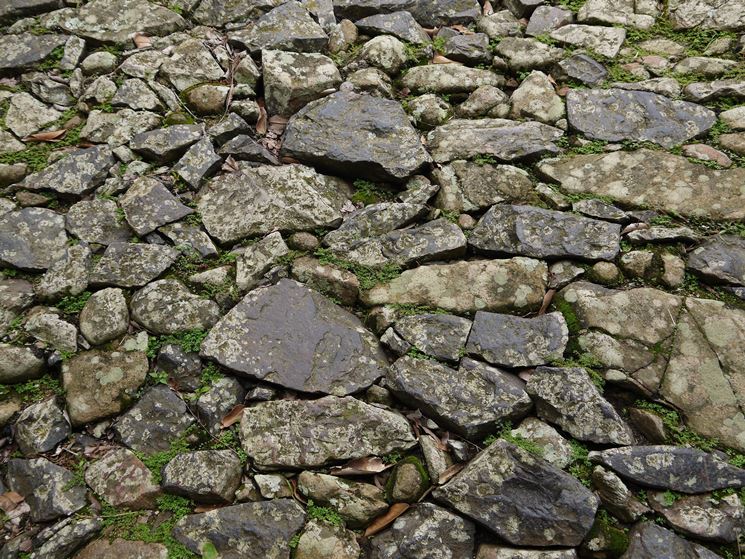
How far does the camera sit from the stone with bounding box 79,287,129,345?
161 inches

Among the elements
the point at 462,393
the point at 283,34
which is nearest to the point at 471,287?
the point at 462,393

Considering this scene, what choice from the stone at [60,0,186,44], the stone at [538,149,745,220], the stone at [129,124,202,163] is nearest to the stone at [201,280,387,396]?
the stone at [129,124,202,163]

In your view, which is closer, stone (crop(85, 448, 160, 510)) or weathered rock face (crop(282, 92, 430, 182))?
stone (crop(85, 448, 160, 510))

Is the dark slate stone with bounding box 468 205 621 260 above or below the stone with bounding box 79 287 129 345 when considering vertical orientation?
above

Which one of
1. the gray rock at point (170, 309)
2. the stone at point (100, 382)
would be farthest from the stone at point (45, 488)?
the gray rock at point (170, 309)

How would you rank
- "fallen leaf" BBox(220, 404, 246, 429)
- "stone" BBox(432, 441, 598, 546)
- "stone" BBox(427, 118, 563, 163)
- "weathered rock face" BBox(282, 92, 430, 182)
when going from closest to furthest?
"stone" BBox(432, 441, 598, 546), "fallen leaf" BBox(220, 404, 246, 429), "weathered rock face" BBox(282, 92, 430, 182), "stone" BBox(427, 118, 563, 163)

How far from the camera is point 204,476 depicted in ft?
11.4

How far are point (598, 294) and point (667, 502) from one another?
1.55m

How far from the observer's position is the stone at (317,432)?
356 centimetres

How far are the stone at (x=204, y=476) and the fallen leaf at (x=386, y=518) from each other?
Result: 94 centimetres

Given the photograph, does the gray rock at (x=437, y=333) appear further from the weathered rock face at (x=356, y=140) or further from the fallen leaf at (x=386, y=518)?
the weathered rock face at (x=356, y=140)

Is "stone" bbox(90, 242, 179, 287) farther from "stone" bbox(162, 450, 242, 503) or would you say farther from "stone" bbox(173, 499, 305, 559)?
"stone" bbox(173, 499, 305, 559)

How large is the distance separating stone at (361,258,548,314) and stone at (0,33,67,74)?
4652 mm

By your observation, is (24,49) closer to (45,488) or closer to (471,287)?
(45,488)
